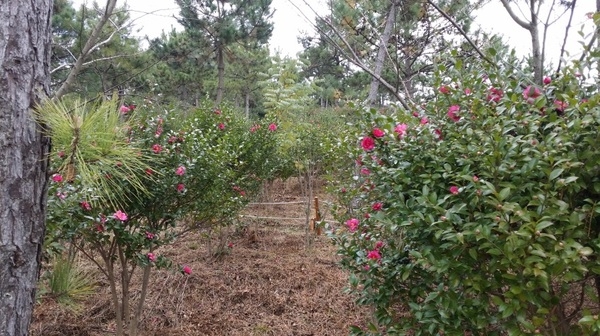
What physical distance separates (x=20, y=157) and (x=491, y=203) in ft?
3.51

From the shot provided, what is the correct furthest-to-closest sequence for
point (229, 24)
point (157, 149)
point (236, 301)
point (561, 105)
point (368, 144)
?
1. point (229, 24)
2. point (236, 301)
3. point (157, 149)
4. point (368, 144)
5. point (561, 105)

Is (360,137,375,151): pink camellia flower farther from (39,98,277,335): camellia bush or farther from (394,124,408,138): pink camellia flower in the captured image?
(39,98,277,335): camellia bush

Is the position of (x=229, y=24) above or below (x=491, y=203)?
above

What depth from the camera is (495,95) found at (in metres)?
1.33

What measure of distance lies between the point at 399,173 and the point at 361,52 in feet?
3.63

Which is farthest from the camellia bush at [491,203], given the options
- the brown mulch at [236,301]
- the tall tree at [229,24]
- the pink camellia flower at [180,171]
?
the tall tree at [229,24]

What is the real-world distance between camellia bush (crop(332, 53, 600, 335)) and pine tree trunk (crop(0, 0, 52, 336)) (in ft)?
3.04

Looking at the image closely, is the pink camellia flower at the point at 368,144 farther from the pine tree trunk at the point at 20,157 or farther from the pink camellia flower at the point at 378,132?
the pine tree trunk at the point at 20,157

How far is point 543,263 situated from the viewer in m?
0.97

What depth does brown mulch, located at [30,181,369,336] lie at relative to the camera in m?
3.25

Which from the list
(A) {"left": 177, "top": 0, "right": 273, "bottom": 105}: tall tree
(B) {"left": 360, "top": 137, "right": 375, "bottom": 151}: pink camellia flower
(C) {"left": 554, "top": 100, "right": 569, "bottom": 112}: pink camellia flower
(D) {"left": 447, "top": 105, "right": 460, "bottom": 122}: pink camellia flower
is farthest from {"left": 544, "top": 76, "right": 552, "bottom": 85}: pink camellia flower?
(A) {"left": 177, "top": 0, "right": 273, "bottom": 105}: tall tree

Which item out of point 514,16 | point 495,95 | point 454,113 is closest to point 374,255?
point 454,113

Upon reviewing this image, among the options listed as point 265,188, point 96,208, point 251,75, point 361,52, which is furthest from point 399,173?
point 251,75

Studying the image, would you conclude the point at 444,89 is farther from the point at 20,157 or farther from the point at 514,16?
the point at 20,157
